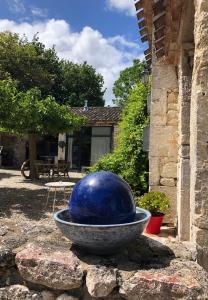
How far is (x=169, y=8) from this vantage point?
3.63m

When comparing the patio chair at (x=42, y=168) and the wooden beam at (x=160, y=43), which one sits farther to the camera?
the patio chair at (x=42, y=168)

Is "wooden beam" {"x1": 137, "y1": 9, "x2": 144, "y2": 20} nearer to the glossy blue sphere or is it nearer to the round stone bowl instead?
the glossy blue sphere

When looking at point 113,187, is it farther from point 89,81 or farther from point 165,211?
point 89,81

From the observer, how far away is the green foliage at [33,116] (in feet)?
43.6

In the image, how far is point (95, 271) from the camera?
2.12m

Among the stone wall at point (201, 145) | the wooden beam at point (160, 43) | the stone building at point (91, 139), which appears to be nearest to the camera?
the stone wall at point (201, 145)

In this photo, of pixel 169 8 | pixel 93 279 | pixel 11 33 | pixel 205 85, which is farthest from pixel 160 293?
pixel 11 33

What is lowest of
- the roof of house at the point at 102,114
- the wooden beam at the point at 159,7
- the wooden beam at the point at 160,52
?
the wooden beam at the point at 160,52

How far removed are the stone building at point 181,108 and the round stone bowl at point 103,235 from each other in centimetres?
60

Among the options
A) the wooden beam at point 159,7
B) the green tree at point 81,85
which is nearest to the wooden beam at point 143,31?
the wooden beam at point 159,7

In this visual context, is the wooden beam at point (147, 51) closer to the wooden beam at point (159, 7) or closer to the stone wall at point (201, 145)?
the wooden beam at point (159, 7)

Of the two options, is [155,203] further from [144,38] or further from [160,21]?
[144,38]

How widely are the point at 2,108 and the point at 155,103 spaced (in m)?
6.74

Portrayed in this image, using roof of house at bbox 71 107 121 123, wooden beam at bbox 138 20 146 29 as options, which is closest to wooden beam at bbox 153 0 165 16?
wooden beam at bbox 138 20 146 29
